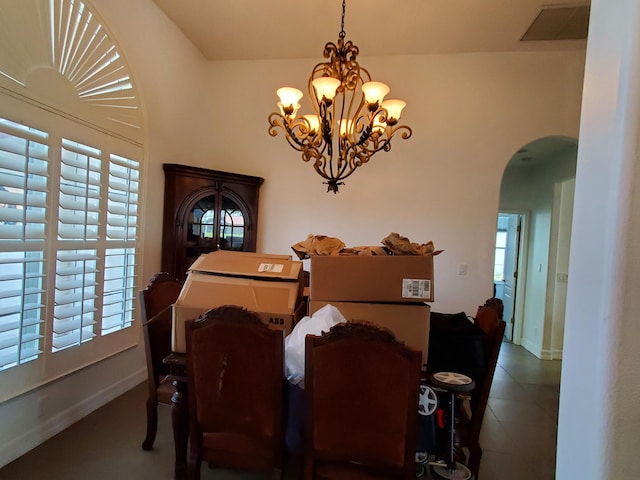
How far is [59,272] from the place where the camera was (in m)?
2.29

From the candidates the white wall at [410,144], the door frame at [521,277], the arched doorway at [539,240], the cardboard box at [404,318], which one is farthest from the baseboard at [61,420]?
the door frame at [521,277]

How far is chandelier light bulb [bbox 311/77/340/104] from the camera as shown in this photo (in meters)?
2.37

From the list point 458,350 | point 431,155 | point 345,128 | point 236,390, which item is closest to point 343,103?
point 345,128

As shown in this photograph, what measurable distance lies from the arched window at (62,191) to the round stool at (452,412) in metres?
2.24

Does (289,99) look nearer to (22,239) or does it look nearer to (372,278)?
(372,278)

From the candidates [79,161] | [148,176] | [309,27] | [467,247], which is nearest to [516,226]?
[467,247]

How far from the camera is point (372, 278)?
1780 mm

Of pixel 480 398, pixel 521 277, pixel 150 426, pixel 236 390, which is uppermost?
pixel 521 277

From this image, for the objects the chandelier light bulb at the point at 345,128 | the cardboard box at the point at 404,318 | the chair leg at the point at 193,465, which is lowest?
the chair leg at the point at 193,465

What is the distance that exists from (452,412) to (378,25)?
318 centimetres

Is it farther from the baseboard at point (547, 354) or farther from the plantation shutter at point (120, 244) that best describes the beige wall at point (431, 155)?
the baseboard at point (547, 354)

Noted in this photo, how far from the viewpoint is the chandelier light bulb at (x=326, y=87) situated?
2365 millimetres

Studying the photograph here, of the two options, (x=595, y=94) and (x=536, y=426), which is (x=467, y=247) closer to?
(x=536, y=426)

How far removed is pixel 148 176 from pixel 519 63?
377cm
